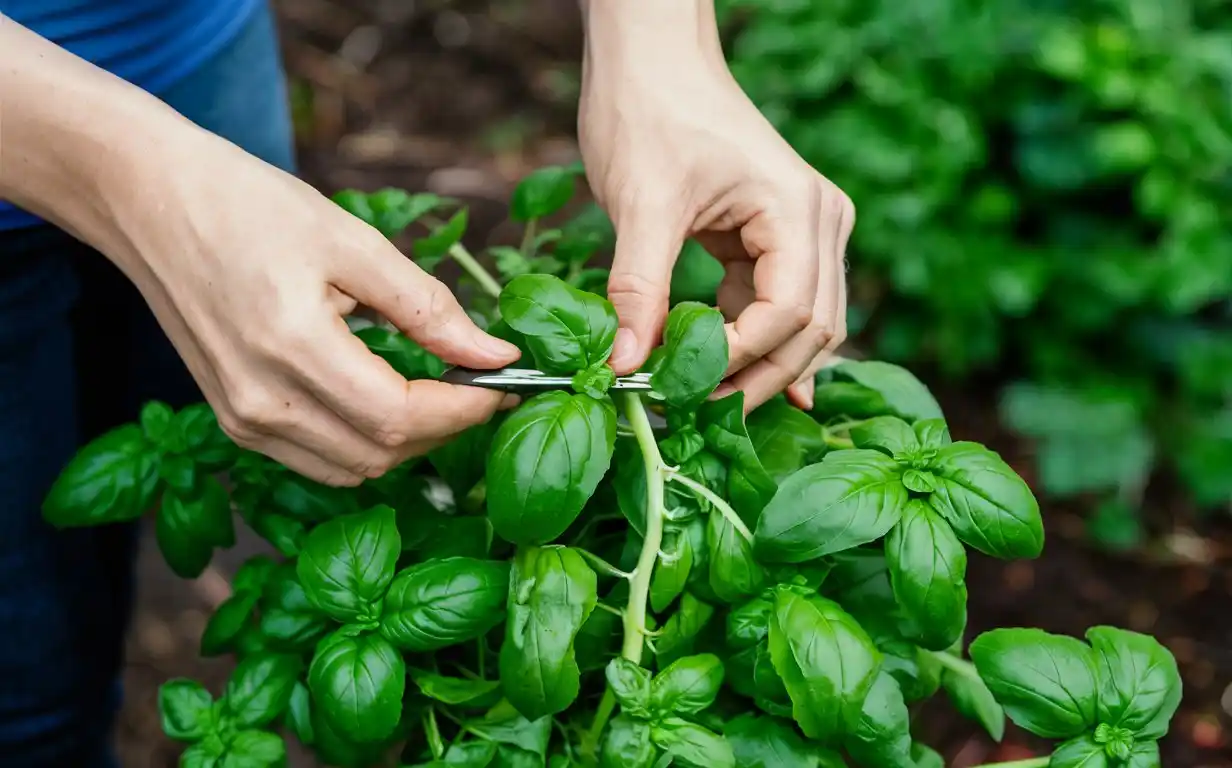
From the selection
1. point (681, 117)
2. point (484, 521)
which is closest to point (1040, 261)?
point (681, 117)

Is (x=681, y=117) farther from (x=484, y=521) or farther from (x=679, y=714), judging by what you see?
(x=679, y=714)

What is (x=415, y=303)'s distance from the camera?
0.83 meters

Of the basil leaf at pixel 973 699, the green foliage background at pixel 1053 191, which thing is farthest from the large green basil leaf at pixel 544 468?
the green foliage background at pixel 1053 191

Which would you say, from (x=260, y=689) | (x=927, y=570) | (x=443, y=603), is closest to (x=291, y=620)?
(x=260, y=689)

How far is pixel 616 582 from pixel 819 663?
0.21 metres

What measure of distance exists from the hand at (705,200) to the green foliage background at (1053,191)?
1065 millimetres

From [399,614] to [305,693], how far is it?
0.57 ft

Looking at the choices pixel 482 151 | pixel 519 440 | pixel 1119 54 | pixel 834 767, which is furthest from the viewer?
pixel 482 151

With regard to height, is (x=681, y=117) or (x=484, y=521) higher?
(x=681, y=117)

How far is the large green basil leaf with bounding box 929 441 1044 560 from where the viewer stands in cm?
89

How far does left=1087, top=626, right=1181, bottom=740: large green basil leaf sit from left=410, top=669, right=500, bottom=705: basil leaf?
1.53 feet

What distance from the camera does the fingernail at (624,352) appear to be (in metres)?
0.91

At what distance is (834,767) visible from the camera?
36.9 inches

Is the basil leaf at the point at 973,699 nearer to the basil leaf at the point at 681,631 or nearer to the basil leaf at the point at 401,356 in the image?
the basil leaf at the point at 681,631
